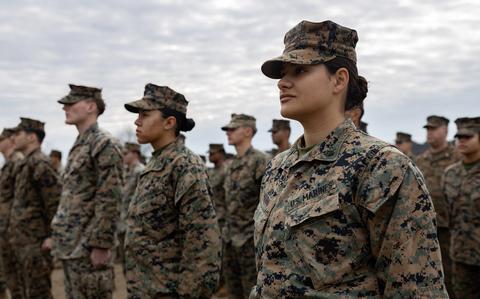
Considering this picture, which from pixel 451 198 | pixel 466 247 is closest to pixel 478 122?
pixel 451 198

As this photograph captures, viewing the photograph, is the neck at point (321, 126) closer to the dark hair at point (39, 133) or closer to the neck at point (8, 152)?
the dark hair at point (39, 133)

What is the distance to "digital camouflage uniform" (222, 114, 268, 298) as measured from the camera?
7645 mm

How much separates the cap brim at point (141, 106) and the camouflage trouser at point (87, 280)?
1.55 meters

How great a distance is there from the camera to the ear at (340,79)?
7.87 ft

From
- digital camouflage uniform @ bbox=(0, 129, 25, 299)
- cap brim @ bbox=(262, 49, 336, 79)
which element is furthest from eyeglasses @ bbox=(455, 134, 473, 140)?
digital camouflage uniform @ bbox=(0, 129, 25, 299)

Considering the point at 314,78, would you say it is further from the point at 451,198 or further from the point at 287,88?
the point at 451,198

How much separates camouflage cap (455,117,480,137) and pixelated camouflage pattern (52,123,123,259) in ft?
13.6

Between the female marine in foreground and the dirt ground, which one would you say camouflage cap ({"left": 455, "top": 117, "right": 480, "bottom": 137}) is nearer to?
the female marine in foreground

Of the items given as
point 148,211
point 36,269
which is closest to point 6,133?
point 36,269

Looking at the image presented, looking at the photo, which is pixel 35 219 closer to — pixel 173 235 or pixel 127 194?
pixel 173 235

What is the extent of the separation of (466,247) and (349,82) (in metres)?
4.98

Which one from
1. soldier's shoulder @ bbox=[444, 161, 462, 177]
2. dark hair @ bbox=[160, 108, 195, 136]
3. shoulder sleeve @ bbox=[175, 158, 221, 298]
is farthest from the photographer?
soldier's shoulder @ bbox=[444, 161, 462, 177]

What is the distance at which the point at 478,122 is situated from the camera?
7.10 m

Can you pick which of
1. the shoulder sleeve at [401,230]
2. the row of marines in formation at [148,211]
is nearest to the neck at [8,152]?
the row of marines in formation at [148,211]
